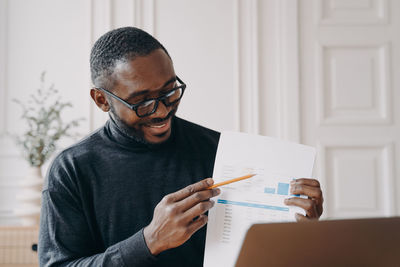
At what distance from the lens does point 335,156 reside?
2436 millimetres

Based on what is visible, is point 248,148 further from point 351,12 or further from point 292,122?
point 351,12

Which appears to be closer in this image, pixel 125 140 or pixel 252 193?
pixel 252 193

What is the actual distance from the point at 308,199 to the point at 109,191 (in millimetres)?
529

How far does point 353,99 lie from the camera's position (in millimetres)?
2459

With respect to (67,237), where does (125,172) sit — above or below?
above

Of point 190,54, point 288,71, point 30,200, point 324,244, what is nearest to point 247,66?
point 288,71

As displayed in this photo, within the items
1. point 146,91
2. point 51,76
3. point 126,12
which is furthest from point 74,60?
point 146,91

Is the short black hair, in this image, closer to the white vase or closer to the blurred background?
the white vase

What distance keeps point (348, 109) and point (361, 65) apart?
28cm

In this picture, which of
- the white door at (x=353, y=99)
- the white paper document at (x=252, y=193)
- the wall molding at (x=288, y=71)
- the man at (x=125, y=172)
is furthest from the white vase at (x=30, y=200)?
the white door at (x=353, y=99)

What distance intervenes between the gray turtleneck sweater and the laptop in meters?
0.56

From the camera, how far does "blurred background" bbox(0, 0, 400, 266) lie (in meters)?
2.41

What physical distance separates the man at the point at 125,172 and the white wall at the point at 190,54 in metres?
1.24

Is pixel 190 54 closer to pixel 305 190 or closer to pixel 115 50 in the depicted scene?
pixel 115 50
